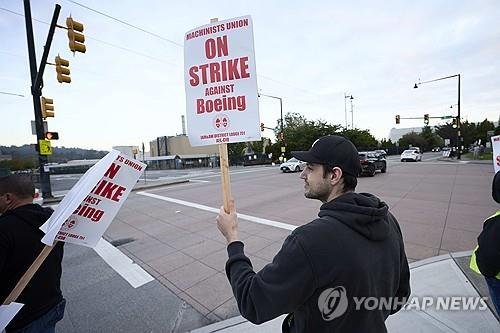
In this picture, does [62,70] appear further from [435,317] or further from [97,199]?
[435,317]

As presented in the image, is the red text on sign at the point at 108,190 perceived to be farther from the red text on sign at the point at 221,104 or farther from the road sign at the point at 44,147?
the road sign at the point at 44,147

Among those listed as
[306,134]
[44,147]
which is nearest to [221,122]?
[44,147]

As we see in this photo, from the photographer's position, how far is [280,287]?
1194 millimetres

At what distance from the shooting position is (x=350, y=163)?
150 cm

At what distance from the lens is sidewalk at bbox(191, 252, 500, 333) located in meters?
2.71

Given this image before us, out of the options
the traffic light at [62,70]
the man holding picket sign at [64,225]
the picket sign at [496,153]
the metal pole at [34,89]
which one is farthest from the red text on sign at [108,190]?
the metal pole at [34,89]

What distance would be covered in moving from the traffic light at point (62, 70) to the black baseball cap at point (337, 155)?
11393 millimetres

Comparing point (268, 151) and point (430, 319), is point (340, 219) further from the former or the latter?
point (268, 151)

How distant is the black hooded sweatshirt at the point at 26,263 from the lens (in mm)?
1861

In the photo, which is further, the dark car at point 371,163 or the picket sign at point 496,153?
the dark car at point 371,163

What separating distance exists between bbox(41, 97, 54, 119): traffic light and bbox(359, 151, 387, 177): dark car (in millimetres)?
15869

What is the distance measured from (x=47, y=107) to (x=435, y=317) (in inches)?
557

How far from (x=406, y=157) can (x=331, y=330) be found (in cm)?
3734
